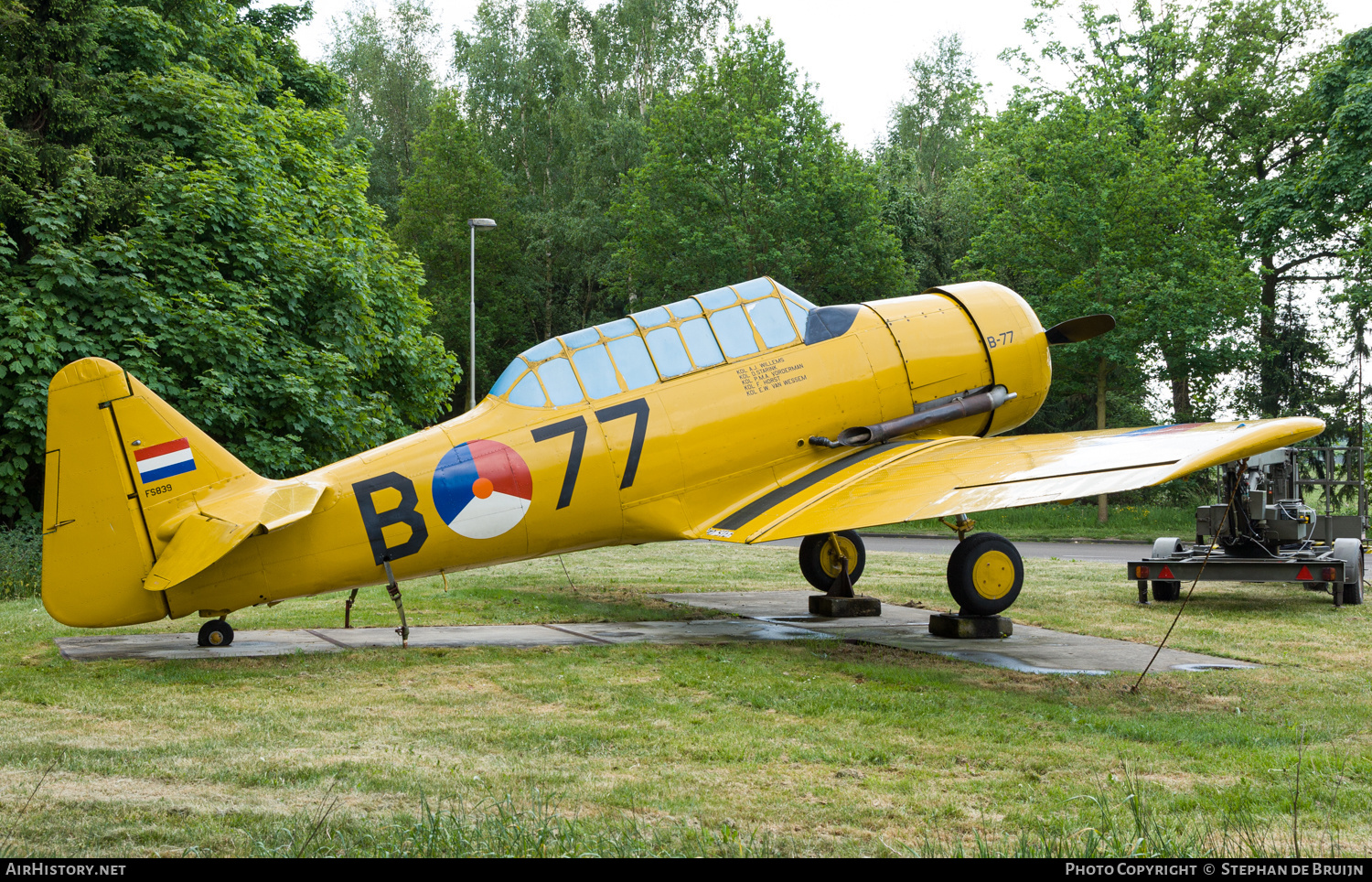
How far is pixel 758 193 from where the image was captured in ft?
132

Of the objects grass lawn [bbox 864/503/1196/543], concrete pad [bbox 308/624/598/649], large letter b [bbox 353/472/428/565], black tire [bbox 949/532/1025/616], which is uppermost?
large letter b [bbox 353/472/428/565]

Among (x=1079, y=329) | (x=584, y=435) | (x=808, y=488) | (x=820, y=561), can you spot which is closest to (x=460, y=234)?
(x=820, y=561)

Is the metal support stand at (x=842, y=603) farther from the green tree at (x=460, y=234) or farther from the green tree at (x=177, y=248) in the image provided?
the green tree at (x=460, y=234)

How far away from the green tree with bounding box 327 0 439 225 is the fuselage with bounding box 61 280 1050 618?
5158 centimetres

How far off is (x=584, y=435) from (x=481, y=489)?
1.19 m

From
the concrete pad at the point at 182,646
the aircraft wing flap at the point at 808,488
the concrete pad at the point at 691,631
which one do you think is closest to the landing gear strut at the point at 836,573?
the aircraft wing flap at the point at 808,488

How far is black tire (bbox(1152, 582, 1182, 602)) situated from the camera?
43.9 ft

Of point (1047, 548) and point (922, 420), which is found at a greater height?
point (922, 420)

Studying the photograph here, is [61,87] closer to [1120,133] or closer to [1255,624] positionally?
[1255,624]

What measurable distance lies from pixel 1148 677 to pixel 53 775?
297 inches

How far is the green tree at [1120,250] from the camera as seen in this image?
29062 mm

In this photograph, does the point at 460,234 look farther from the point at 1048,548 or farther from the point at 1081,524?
the point at 1048,548

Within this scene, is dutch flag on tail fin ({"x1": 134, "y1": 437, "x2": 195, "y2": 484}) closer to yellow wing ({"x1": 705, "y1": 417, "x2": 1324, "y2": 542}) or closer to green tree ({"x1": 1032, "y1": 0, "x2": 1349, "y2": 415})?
yellow wing ({"x1": 705, "y1": 417, "x2": 1324, "y2": 542})

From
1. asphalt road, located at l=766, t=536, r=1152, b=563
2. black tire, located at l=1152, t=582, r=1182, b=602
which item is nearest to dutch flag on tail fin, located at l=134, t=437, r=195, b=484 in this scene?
black tire, located at l=1152, t=582, r=1182, b=602
